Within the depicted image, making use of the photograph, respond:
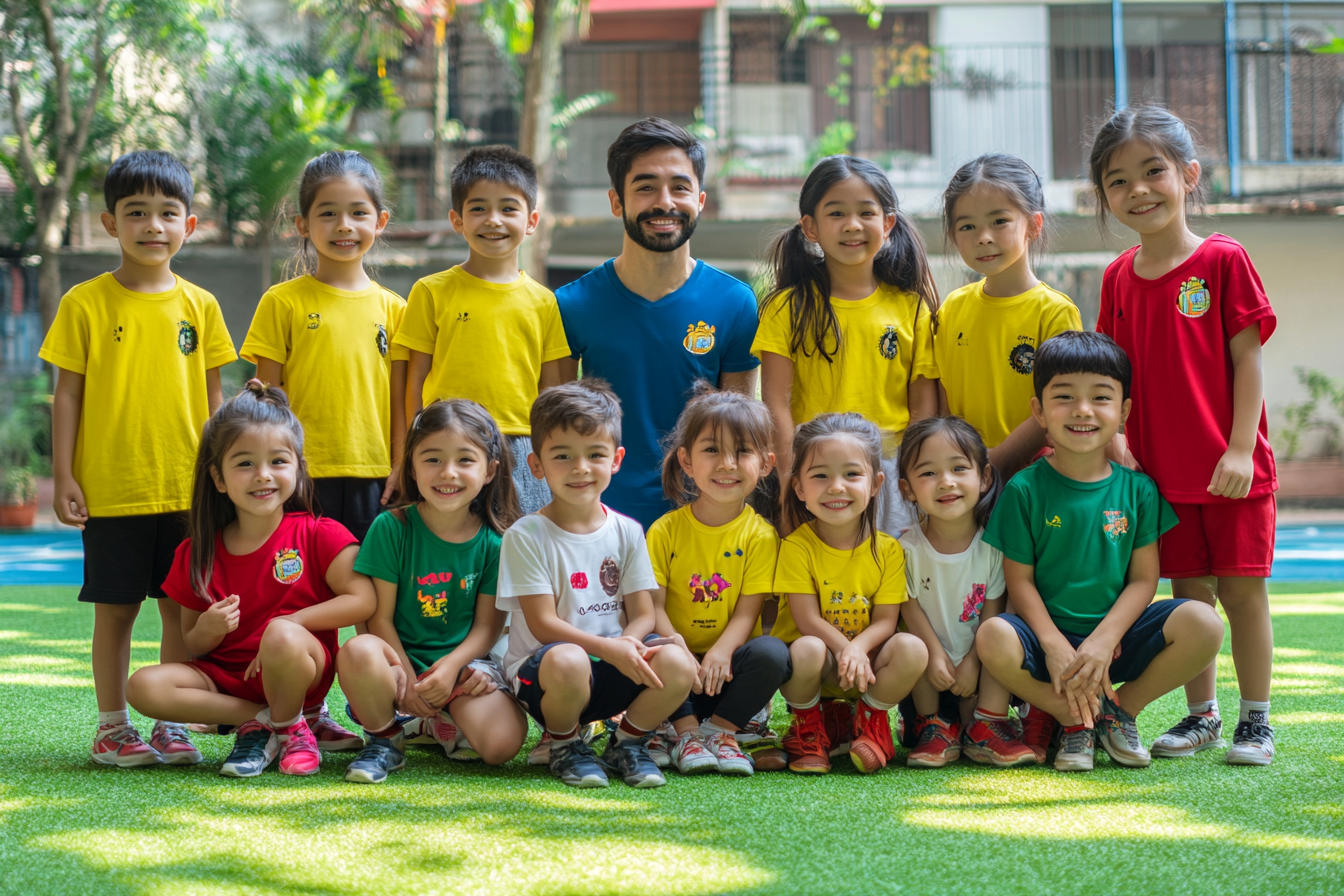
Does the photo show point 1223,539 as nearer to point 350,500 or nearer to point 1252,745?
point 1252,745

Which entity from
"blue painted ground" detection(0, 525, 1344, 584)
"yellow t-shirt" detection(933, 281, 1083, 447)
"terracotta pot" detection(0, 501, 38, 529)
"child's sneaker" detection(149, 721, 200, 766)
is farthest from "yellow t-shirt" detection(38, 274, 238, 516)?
"terracotta pot" detection(0, 501, 38, 529)

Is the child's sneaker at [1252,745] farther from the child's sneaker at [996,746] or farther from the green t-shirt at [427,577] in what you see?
the green t-shirt at [427,577]

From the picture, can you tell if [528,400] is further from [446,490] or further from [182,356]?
[182,356]

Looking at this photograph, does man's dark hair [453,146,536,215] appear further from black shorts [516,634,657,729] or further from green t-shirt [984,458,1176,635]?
green t-shirt [984,458,1176,635]

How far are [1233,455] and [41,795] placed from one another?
2876 mm

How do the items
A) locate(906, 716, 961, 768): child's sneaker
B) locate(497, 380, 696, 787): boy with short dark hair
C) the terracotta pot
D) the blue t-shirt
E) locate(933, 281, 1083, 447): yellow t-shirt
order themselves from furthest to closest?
the terracotta pot, the blue t-shirt, locate(933, 281, 1083, 447): yellow t-shirt, locate(906, 716, 961, 768): child's sneaker, locate(497, 380, 696, 787): boy with short dark hair

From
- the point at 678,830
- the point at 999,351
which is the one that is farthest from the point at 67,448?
the point at 999,351

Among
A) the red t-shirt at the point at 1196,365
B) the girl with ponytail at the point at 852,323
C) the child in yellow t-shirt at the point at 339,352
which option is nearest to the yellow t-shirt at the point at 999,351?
the girl with ponytail at the point at 852,323

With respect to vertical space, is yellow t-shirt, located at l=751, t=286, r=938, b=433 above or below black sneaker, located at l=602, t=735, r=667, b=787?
above

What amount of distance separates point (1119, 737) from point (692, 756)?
3.45 ft

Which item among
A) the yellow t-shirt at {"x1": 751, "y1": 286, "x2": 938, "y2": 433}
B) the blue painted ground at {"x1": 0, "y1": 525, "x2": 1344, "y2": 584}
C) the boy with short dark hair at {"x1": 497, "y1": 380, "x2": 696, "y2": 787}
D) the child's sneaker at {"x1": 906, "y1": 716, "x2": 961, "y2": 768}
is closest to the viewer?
the boy with short dark hair at {"x1": 497, "y1": 380, "x2": 696, "y2": 787}

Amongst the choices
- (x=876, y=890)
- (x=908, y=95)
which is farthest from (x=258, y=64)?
(x=876, y=890)

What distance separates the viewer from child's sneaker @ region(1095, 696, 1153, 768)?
2734 mm

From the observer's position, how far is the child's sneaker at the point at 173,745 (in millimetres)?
2795
